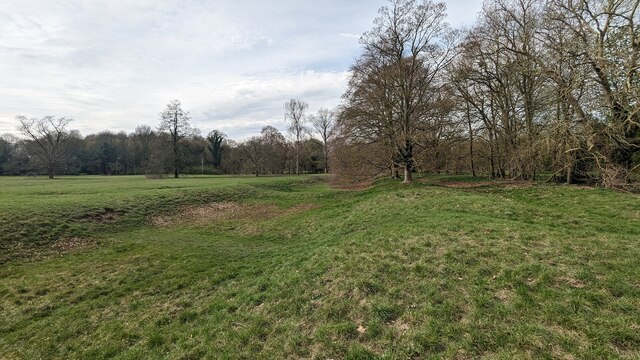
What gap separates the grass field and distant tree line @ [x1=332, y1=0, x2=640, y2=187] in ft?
18.3

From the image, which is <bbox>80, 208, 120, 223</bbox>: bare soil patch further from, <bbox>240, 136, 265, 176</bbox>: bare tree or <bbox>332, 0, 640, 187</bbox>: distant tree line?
<bbox>240, 136, 265, 176</bbox>: bare tree

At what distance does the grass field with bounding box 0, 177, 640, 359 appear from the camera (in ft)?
15.3

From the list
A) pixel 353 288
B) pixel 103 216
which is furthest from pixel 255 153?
pixel 353 288

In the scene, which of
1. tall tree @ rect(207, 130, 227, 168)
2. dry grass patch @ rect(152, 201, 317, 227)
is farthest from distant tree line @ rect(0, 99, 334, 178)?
dry grass patch @ rect(152, 201, 317, 227)

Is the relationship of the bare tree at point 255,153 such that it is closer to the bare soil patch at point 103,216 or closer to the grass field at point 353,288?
the bare soil patch at point 103,216

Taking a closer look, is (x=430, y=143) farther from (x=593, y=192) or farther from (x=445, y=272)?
(x=445, y=272)

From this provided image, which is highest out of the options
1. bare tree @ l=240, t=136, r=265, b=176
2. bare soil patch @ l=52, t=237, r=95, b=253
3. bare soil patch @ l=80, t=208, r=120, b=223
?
bare tree @ l=240, t=136, r=265, b=176

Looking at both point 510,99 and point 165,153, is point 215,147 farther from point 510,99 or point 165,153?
point 510,99

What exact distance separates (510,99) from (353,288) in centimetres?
2706

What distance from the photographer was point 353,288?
6.57 metres

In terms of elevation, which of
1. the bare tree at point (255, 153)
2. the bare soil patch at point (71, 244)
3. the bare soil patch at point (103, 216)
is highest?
the bare tree at point (255, 153)

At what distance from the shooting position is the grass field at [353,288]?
4.67 meters

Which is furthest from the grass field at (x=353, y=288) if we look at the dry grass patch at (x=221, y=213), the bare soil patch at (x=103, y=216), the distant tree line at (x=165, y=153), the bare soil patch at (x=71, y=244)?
the distant tree line at (x=165, y=153)

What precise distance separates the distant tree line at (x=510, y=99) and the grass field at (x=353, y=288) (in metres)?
5.58
